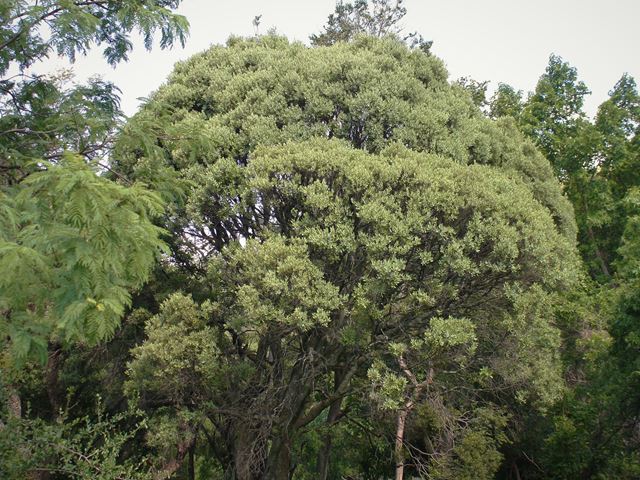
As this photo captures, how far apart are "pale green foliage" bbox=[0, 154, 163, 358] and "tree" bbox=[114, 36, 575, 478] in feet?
8.80

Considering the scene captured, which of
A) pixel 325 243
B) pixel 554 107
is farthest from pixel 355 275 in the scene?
pixel 554 107

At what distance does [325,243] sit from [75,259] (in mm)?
4637

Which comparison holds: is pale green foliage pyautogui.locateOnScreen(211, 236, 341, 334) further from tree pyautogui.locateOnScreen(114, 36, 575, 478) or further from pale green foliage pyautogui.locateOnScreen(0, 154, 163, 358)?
pale green foliage pyautogui.locateOnScreen(0, 154, 163, 358)

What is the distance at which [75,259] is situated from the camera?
11.9 ft

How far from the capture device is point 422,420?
436 inches

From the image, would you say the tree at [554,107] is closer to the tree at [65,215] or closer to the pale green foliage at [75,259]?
the tree at [65,215]

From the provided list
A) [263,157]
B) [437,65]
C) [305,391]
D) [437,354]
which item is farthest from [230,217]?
[437,65]

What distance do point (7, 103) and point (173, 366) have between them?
13.7 feet

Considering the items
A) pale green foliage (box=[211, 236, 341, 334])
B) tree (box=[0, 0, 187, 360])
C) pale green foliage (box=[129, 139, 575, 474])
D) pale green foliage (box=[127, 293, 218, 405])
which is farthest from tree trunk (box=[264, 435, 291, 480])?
tree (box=[0, 0, 187, 360])

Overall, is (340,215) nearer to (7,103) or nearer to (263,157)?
(263,157)

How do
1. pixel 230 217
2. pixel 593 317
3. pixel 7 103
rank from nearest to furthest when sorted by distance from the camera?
pixel 7 103 < pixel 230 217 < pixel 593 317

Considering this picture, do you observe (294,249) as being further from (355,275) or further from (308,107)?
(308,107)

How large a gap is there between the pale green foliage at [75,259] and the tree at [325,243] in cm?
268

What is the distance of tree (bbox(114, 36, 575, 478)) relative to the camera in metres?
8.10
